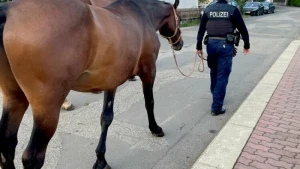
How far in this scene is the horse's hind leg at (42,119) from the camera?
2127 millimetres

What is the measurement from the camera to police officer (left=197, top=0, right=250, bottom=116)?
15.3ft

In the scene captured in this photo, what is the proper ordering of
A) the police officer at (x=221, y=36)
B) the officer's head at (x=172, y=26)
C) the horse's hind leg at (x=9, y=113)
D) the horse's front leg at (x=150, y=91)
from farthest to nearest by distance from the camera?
the police officer at (x=221, y=36)
the officer's head at (x=172, y=26)
the horse's front leg at (x=150, y=91)
the horse's hind leg at (x=9, y=113)

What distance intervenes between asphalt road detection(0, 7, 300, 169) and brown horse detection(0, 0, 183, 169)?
1080mm

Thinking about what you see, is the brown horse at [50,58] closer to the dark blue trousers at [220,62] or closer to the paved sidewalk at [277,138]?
the paved sidewalk at [277,138]

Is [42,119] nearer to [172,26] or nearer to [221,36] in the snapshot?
[172,26]

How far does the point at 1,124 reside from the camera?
2533 millimetres

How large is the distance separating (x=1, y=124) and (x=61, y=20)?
1.09 meters

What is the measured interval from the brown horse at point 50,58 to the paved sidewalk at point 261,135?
1538 mm

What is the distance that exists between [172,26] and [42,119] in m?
2.80

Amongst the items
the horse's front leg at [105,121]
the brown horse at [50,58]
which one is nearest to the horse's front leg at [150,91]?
the horse's front leg at [105,121]

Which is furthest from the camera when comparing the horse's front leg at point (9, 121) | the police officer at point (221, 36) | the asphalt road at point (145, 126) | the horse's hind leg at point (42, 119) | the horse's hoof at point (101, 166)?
the police officer at point (221, 36)

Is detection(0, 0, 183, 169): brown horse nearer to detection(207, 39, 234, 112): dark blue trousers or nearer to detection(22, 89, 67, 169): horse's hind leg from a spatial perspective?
detection(22, 89, 67, 169): horse's hind leg

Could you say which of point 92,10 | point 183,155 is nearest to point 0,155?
point 92,10

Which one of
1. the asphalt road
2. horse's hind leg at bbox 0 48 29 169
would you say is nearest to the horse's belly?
horse's hind leg at bbox 0 48 29 169
